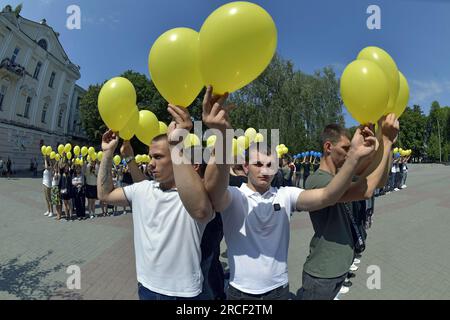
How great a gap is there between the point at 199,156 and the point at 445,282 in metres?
4.39

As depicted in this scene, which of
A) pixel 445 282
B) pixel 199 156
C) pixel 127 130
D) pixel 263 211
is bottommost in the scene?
pixel 445 282

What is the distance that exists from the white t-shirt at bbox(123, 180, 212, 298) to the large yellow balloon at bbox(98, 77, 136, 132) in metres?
0.76

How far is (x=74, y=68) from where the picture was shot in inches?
1233

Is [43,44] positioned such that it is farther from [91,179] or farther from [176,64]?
[176,64]

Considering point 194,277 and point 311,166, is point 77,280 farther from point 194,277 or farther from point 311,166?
point 311,166

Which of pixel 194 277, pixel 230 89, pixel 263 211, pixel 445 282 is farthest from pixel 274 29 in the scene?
pixel 445 282

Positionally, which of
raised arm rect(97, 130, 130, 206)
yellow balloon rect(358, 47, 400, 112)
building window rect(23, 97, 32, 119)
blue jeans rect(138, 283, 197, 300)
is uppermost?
building window rect(23, 97, 32, 119)

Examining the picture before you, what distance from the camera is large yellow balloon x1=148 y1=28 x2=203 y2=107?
64.3 inches

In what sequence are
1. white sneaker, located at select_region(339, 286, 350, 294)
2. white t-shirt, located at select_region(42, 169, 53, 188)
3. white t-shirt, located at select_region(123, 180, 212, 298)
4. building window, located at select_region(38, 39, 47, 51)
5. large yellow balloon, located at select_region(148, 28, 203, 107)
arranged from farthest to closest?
building window, located at select_region(38, 39, 47, 51) < white t-shirt, located at select_region(42, 169, 53, 188) < white sneaker, located at select_region(339, 286, 350, 294) < white t-shirt, located at select_region(123, 180, 212, 298) < large yellow balloon, located at select_region(148, 28, 203, 107)

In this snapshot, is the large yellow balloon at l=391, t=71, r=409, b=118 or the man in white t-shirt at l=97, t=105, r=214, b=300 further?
the large yellow balloon at l=391, t=71, r=409, b=118

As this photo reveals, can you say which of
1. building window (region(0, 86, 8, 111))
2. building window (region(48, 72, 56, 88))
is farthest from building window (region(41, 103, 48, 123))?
building window (region(0, 86, 8, 111))

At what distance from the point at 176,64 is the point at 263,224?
3.64 feet

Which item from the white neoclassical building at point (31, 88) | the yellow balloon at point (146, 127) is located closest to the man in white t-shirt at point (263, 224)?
the yellow balloon at point (146, 127)

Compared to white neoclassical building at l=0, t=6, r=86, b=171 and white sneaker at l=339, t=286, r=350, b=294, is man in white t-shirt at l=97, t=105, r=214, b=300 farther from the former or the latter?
white neoclassical building at l=0, t=6, r=86, b=171
